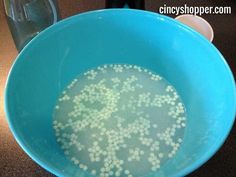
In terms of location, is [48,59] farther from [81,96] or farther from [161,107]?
[161,107]

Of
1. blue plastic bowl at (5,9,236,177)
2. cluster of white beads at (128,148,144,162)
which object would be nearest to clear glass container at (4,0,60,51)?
blue plastic bowl at (5,9,236,177)

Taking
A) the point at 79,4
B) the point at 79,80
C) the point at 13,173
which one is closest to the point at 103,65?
the point at 79,80

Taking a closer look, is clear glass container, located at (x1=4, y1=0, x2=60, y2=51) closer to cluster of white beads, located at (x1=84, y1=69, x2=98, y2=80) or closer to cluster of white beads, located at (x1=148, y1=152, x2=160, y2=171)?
cluster of white beads, located at (x1=84, y1=69, x2=98, y2=80)

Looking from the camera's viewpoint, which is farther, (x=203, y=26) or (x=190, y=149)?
(x=203, y=26)

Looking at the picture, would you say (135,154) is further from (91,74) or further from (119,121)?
(91,74)

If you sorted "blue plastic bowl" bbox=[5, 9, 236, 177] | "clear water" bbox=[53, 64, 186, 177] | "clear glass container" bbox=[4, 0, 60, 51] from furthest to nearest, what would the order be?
"clear glass container" bbox=[4, 0, 60, 51] → "clear water" bbox=[53, 64, 186, 177] → "blue plastic bowl" bbox=[5, 9, 236, 177]

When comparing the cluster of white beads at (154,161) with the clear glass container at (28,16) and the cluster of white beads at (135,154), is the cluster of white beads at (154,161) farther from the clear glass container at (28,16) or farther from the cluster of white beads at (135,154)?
the clear glass container at (28,16)

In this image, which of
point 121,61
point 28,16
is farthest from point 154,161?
point 28,16
